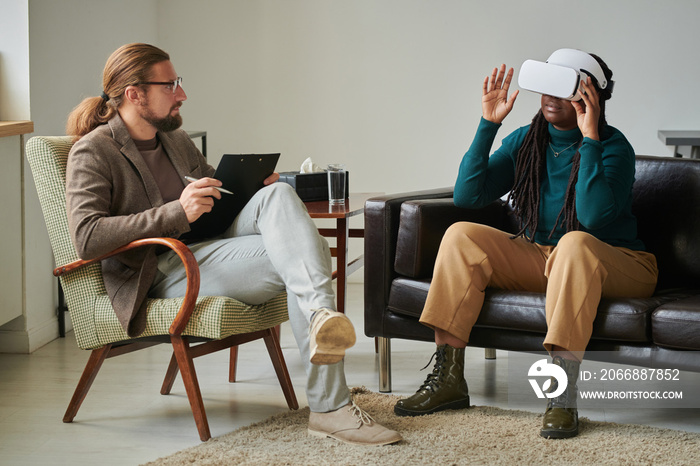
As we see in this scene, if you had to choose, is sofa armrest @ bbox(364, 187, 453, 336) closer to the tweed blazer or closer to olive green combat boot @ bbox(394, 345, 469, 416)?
olive green combat boot @ bbox(394, 345, 469, 416)

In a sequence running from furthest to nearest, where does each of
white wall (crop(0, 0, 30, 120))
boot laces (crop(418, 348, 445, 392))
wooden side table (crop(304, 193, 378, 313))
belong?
white wall (crop(0, 0, 30, 120)), wooden side table (crop(304, 193, 378, 313)), boot laces (crop(418, 348, 445, 392))

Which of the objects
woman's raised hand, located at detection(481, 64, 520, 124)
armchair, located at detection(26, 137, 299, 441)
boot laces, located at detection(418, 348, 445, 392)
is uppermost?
woman's raised hand, located at detection(481, 64, 520, 124)

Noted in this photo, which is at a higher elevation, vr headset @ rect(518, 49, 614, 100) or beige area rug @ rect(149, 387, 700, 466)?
vr headset @ rect(518, 49, 614, 100)

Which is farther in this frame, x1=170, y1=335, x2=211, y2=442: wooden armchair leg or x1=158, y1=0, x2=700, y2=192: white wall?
x1=158, y1=0, x2=700, y2=192: white wall

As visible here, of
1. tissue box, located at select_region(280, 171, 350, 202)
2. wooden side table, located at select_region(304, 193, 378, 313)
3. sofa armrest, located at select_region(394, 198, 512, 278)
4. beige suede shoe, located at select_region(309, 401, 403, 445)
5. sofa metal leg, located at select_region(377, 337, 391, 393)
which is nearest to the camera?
beige suede shoe, located at select_region(309, 401, 403, 445)

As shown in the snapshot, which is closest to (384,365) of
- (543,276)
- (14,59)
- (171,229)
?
(543,276)

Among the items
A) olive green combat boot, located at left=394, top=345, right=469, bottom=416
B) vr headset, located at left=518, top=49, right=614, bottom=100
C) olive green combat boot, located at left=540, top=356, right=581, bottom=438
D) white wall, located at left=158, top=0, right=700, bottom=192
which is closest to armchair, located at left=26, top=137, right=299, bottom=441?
olive green combat boot, located at left=394, top=345, right=469, bottom=416

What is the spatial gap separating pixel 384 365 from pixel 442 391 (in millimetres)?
313

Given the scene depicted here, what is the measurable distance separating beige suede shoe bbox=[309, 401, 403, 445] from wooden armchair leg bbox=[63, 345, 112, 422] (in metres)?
0.66

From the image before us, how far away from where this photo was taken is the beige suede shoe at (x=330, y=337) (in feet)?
6.45

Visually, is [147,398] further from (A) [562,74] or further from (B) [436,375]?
(A) [562,74]

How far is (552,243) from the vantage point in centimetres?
254

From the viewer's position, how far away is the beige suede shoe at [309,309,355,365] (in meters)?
1.97

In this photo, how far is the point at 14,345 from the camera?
10.6 feet
